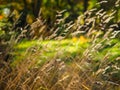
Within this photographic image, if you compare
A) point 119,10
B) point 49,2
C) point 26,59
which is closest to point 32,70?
point 26,59

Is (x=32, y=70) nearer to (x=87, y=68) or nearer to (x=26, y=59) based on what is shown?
(x=26, y=59)

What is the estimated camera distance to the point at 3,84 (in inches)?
174

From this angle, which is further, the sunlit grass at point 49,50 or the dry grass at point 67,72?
the sunlit grass at point 49,50

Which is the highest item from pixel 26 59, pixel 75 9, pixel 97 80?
pixel 26 59

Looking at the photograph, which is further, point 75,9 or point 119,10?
point 75,9

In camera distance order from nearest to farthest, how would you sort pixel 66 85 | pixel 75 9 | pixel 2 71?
pixel 66 85
pixel 2 71
pixel 75 9

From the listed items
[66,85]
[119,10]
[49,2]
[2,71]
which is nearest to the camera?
[66,85]

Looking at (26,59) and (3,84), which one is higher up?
(26,59)

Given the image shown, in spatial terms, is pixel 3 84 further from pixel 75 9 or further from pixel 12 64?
pixel 75 9

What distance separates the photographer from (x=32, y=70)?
4309mm

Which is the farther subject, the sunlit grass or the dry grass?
the sunlit grass

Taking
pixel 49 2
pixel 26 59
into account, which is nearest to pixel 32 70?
pixel 26 59

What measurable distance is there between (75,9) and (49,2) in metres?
1.30

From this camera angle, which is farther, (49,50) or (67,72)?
(49,50)
